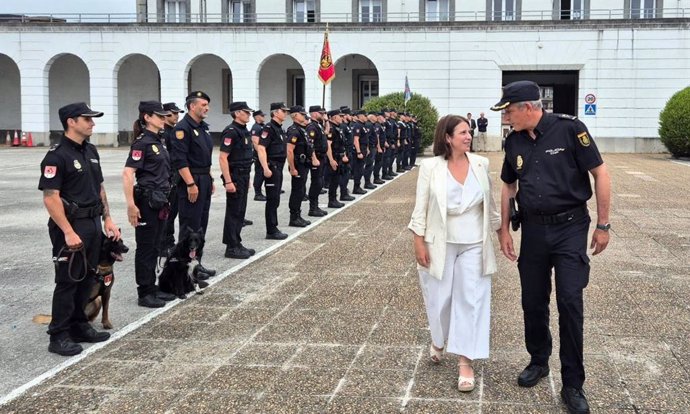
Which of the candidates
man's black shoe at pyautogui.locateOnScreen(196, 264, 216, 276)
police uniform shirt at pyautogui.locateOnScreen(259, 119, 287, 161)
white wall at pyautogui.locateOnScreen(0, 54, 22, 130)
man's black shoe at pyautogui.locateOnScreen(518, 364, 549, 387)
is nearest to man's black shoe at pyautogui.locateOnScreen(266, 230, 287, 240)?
police uniform shirt at pyautogui.locateOnScreen(259, 119, 287, 161)

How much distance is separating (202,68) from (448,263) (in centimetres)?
3871

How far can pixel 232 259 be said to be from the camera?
906cm

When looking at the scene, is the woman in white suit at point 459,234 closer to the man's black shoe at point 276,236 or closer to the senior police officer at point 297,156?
the man's black shoe at point 276,236

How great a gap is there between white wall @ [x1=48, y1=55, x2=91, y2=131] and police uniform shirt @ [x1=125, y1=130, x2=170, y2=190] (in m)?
37.7

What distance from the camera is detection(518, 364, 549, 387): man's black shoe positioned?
457 centimetres

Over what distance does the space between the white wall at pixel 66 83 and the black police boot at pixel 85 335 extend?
38918 mm

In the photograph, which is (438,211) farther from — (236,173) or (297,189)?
(297,189)

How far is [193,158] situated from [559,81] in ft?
115

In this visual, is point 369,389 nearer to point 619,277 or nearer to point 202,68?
point 619,277

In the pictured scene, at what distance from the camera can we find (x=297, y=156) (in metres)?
11.5

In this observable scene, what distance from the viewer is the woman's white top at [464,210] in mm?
4578

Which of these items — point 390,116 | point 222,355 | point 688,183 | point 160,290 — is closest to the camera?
point 222,355

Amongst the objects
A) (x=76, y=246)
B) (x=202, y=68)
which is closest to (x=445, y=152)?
(x=76, y=246)

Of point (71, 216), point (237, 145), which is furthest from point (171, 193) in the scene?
point (71, 216)
